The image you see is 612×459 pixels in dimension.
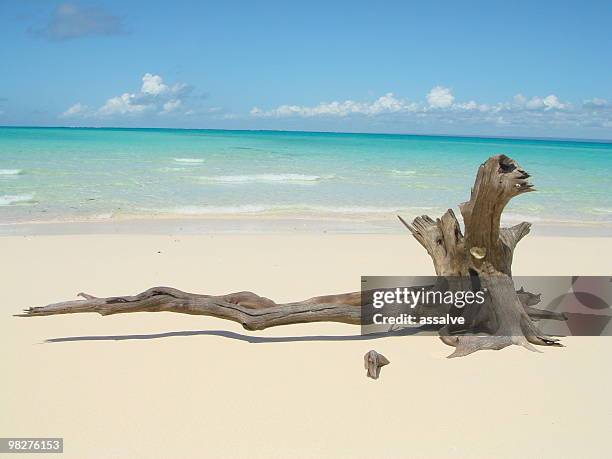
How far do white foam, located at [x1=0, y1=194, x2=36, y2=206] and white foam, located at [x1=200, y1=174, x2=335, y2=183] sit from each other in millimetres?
7060

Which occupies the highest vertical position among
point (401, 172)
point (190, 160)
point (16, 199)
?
point (190, 160)

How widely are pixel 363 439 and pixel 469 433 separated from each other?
0.61m

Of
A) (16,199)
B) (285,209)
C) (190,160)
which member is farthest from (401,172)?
(16,199)

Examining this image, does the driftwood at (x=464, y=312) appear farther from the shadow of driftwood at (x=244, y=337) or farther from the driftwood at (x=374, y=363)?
the driftwood at (x=374, y=363)

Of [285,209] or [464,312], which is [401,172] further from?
[464,312]

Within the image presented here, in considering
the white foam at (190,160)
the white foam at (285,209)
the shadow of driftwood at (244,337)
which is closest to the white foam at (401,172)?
the white foam at (190,160)

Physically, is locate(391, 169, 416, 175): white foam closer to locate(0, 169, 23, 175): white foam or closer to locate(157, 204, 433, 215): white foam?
locate(157, 204, 433, 215): white foam

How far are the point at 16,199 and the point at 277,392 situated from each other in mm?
13406

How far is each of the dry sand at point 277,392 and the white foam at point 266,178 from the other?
1570cm

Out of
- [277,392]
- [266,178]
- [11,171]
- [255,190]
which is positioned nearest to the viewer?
[277,392]

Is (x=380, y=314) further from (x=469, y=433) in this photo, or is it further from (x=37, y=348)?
(x=37, y=348)

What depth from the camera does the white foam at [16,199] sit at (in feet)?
48.5

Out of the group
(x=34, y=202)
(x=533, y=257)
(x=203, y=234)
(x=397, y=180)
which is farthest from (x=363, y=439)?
(x=397, y=180)

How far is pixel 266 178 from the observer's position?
76.1 feet
